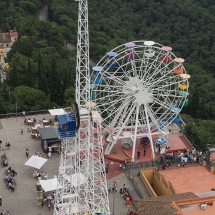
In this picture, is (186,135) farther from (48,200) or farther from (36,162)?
(48,200)

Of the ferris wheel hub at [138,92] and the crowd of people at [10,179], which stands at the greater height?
the ferris wheel hub at [138,92]

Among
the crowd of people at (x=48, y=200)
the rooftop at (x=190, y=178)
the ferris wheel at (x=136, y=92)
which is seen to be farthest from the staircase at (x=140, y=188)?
the crowd of people at (x=48, y=200)

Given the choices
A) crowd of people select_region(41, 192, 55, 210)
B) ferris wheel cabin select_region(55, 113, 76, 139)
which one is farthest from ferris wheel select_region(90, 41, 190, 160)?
ferris wheel cabin select_region(55, 113, 76, 139)

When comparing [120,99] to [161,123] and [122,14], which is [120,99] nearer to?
[161,123]

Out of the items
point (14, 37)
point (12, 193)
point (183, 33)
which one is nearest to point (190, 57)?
point (183, 33)

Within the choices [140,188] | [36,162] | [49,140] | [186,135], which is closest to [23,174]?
[36,162]

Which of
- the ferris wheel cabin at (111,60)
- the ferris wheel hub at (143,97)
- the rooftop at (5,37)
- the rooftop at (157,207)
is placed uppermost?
the rooftop at (5,37)

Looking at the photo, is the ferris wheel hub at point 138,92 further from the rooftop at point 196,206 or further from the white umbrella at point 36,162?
the rooftop at point 196,206
